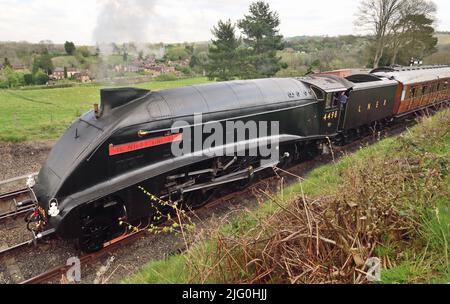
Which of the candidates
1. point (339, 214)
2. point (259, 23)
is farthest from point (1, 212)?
point (259, 23)

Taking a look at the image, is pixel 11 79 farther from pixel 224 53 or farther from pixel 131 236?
pixel 131 236

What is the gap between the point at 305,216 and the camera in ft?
11.7

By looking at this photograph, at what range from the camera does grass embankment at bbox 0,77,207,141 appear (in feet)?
48.2

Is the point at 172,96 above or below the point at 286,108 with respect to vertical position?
above

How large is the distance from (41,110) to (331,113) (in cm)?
2080

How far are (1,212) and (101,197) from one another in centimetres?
420

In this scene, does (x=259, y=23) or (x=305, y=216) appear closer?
(x=305, y=216)

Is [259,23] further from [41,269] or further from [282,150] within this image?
[41,269]

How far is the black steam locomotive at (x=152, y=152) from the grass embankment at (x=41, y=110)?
9406 mm

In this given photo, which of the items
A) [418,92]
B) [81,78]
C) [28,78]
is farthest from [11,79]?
[418,92]

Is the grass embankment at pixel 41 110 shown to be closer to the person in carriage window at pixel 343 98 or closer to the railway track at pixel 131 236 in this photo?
the railway track at pixel 131 236

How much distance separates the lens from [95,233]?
20.0 feet

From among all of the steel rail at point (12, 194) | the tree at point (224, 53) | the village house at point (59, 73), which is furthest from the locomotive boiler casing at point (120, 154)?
the village house at point (59, 73)
